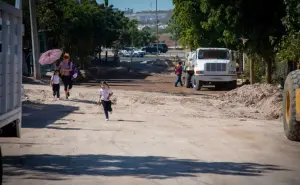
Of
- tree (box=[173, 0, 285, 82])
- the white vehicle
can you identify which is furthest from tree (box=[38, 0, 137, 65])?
tree (box=[173, 0, 285, 82])

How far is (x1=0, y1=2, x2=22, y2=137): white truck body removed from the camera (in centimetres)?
852

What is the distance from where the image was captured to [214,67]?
33438mm

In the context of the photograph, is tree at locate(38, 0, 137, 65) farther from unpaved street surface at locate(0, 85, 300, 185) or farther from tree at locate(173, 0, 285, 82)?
unpaved street surface at locate(0, 85, 300, 185)

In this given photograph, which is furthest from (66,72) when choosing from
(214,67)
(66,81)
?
(214,67)

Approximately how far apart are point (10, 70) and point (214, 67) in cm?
2512

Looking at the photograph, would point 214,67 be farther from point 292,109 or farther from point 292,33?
point 292,109

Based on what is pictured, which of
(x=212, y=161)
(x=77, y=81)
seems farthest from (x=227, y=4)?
(x=212, y=161)

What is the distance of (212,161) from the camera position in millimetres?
11352

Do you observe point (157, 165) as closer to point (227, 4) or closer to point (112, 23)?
point (227, 4)

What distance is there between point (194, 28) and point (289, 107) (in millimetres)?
25181

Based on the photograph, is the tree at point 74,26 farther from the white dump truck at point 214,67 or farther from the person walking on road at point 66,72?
the person walking on road at point 66,72

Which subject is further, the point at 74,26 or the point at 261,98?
the point at 74,26

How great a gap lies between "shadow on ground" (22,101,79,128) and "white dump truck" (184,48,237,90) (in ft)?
43.7

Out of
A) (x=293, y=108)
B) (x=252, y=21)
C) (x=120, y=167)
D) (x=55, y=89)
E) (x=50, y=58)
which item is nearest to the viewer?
(x=120, y=167)
